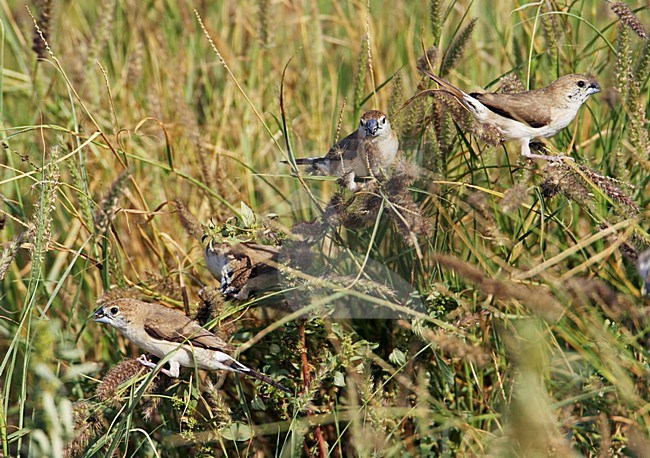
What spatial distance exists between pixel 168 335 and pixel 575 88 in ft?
6.31

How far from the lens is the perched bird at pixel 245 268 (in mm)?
3129

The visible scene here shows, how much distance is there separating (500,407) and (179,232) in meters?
2.05

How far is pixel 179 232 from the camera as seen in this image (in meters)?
4.35

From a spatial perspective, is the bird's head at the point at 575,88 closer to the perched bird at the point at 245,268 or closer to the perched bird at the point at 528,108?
the perched bird at the point at 528,108

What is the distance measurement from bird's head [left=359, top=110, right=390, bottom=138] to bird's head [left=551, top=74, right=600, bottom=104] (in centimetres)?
71

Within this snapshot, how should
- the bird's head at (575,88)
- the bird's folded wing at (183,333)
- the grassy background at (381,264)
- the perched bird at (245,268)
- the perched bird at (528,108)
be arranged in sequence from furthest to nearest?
the bird's head at (575,88), the perched bird at (528,108), the perched bird at (245,268), the bird's folded wing at (183,333), the grassy background at (381,264)

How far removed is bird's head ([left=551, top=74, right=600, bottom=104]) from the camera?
3354 millimetres

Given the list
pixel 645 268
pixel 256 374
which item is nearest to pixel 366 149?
pixel 256 374

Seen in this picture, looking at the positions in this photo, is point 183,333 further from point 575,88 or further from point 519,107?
point 575,88

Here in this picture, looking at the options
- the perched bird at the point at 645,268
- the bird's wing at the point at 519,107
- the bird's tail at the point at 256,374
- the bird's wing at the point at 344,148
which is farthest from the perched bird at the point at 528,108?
the bird's tail at the point at 256,374

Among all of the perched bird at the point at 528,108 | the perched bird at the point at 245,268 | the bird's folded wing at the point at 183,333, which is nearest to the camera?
the bird's folded wing at the point at 183,333

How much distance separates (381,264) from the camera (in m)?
3.25

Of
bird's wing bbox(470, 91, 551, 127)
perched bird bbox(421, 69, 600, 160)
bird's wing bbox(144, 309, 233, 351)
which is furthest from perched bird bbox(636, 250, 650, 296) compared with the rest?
bird's wing bbox(144, 309, 233, 351)

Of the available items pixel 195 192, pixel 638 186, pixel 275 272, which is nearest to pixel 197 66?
pixel 195 192
